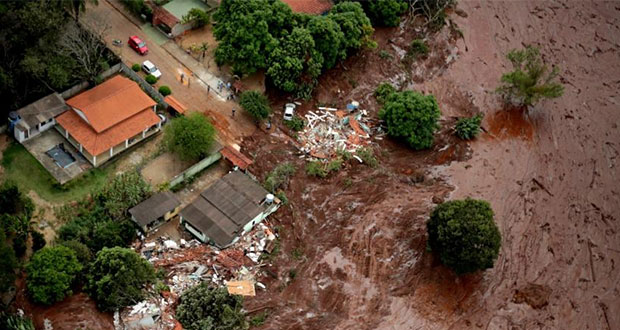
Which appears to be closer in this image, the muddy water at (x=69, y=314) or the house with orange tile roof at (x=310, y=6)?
the muddy water at (x=69, y=314)

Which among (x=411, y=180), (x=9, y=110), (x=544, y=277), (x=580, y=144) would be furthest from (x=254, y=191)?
(x=580, y=144)

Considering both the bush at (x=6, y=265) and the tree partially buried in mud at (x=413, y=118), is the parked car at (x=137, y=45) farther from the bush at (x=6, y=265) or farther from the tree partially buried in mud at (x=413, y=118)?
the bush at (x=6, y=265)

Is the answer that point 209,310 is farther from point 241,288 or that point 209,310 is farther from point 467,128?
point 467,128

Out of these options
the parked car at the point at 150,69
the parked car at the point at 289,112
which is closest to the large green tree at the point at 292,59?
the parked car at the point at 289,112

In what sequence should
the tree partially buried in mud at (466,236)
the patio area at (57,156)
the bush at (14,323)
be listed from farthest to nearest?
the patio area at (57,156) → the tree partially buried in mud at (466,236) → the bush at (14,323)

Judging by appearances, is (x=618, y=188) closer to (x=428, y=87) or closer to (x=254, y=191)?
(x=428, y=87)

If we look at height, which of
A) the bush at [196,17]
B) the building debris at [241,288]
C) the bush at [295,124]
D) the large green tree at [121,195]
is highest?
the bush at [196,17]

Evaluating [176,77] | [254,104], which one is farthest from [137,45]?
[254,104]
